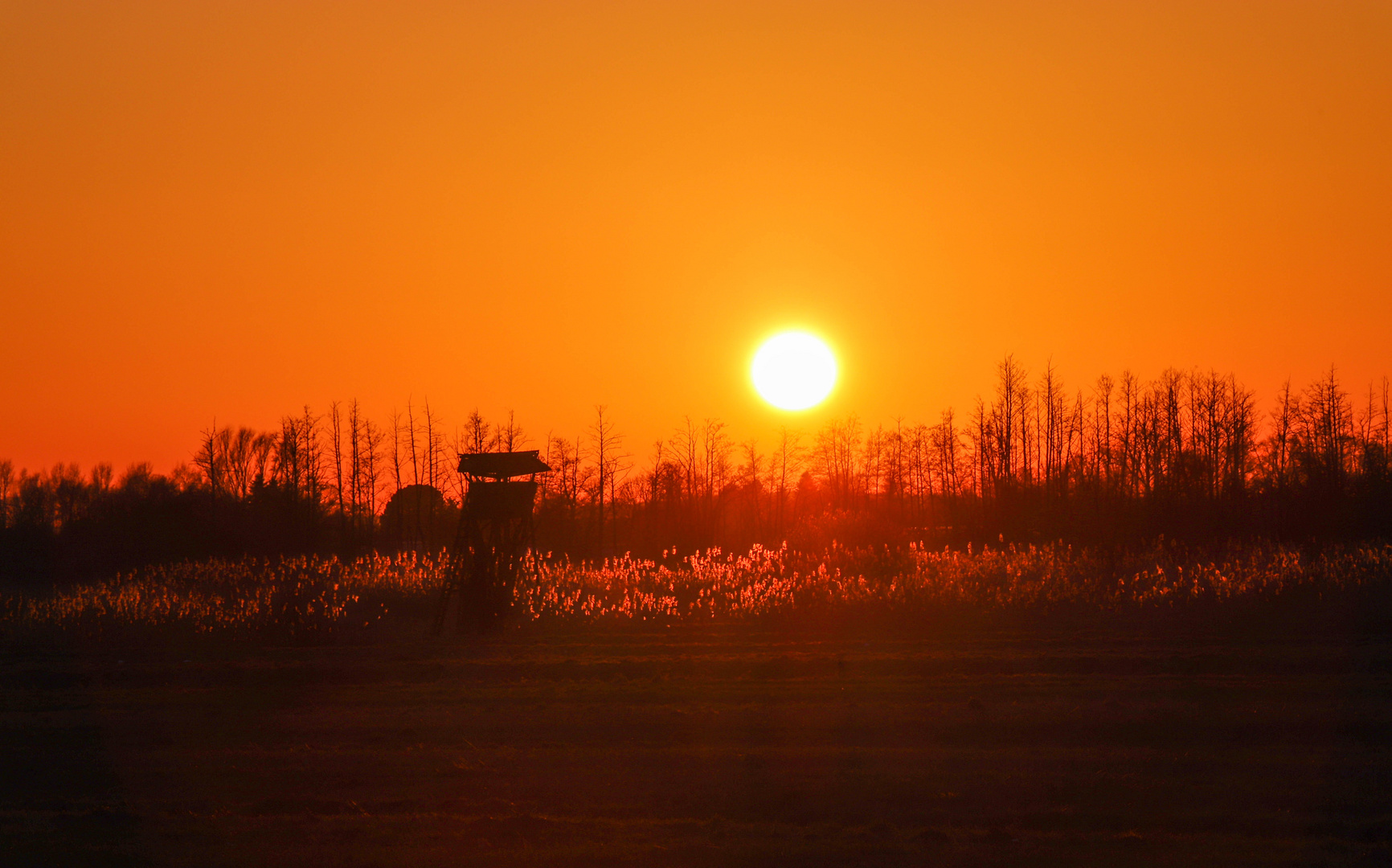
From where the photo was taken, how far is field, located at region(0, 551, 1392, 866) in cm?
771

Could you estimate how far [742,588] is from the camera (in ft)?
83.6

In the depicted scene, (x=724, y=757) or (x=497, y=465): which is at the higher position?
(x=497, y=465)

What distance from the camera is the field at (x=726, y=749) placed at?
771 centimetres

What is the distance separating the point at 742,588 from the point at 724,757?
50.7 feet

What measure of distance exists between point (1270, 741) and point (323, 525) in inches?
1935

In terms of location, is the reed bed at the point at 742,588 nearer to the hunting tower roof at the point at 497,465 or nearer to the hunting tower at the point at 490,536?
the hunting tower at the point at 490,536

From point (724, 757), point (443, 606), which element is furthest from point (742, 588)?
point (724, 757)

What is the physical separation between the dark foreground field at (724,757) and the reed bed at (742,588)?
4.41 m

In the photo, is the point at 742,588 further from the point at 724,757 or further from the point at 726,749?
the point at 724,757

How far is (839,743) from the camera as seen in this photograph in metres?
10.4

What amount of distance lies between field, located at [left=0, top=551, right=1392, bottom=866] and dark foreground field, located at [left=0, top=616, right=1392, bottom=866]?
4 cm

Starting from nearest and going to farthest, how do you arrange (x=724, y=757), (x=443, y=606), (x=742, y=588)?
(x=724, y=757) → (x=443, y=606) → (x=742, y=588)

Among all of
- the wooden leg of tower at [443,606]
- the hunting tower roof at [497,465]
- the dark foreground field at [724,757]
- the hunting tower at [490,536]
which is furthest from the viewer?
the hunting tower roof at [497,465]

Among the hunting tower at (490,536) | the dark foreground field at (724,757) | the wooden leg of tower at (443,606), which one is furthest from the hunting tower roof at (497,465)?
the dark foreground field at (724,757)
